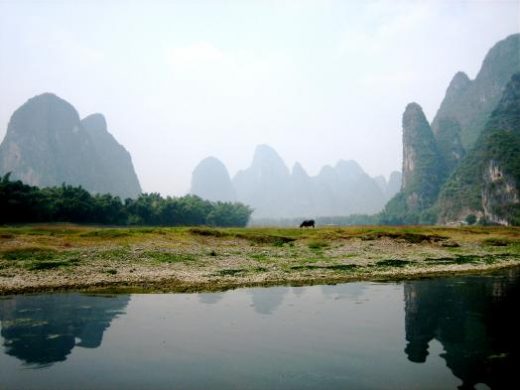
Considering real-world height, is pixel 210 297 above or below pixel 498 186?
below

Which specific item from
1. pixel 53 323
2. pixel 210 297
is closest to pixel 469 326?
pixel 210 297

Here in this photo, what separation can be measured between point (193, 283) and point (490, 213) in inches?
6643

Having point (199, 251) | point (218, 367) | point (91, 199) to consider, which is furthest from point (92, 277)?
point (91, 199)

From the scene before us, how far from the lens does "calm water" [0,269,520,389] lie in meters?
13.1

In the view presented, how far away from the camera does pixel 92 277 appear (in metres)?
30.1

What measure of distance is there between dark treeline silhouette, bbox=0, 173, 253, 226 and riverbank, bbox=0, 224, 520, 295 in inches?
923

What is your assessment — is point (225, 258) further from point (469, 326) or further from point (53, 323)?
point (469, 326)

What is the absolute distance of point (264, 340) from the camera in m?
16.9

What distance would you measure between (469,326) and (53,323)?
18614mm

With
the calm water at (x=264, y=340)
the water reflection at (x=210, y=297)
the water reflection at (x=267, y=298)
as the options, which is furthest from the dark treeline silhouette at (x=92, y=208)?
the water reflection at (x=267, y=298)

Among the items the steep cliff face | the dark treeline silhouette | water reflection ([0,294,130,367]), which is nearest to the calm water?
water reflection ([0,294,130,367])

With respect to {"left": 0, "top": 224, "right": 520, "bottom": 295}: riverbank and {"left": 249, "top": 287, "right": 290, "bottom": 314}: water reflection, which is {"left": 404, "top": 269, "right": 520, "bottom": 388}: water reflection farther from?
{"left": 249, "top": 287, "right": 290, "bottom": 314}: water reflection

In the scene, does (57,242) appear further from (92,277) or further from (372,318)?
(372,318)

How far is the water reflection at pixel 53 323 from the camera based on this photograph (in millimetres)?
15992
